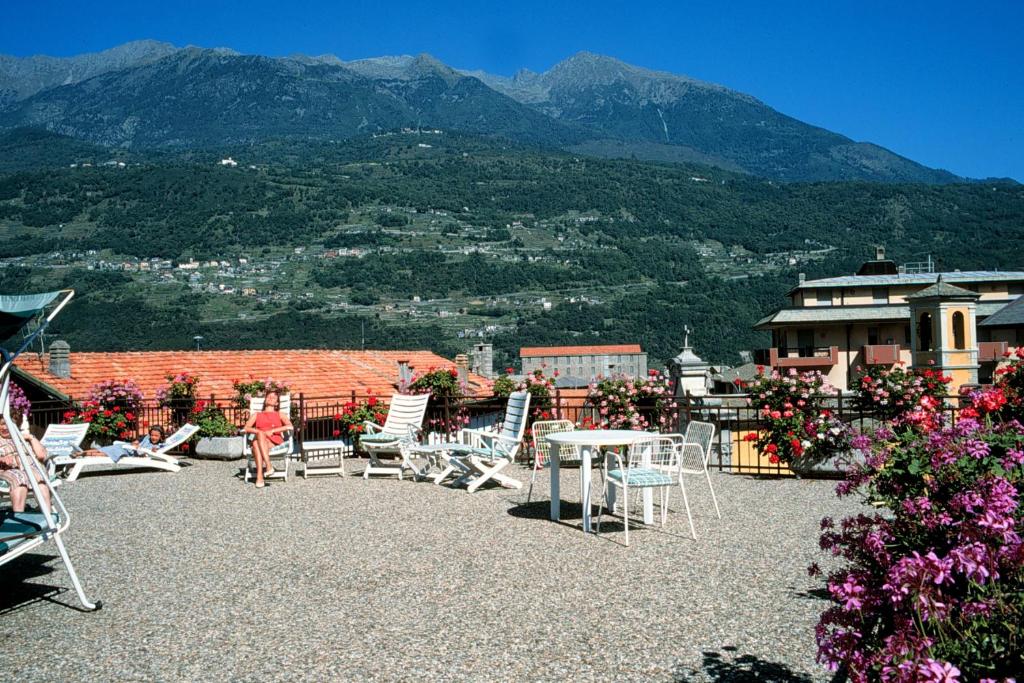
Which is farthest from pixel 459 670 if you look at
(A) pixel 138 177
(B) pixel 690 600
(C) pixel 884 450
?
(A) pixel 138 177

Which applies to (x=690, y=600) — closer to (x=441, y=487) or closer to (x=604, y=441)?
(x=604, y=441)

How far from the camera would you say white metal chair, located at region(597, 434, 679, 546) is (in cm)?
613

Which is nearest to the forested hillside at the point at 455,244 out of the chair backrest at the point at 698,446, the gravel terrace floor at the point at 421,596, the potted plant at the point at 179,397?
the potted plant at the point at 179,397

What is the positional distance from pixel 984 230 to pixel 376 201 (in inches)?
2759

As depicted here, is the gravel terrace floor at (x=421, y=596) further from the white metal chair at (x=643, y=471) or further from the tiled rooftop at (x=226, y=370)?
the tiled rooftop at (x=226, y=370)

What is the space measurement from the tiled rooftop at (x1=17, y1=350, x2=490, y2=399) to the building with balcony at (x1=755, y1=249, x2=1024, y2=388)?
32604mm

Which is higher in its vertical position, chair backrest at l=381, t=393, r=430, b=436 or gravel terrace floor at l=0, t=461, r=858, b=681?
chair backrest at l=381, t=393, r=430, b=436

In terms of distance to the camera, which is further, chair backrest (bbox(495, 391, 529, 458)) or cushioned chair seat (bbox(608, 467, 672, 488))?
chair backrest (bbox(495, 391, 529, 458))

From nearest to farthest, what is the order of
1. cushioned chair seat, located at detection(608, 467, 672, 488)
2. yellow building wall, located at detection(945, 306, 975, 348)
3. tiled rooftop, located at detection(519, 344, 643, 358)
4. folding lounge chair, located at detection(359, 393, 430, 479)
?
cushioned chair seat, located at detection(608, 467, 672, 488) → folding lounge chair, located at detection(359, 393, 430, 479) → yellow building wall, located at detection(945, 306, 975, 348) → tiled rooftop, located at detection(519, 344, 643, 358)

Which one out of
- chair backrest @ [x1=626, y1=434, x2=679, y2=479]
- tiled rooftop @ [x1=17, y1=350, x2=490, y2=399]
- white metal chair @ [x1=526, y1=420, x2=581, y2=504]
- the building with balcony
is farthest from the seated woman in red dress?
the building with balcony

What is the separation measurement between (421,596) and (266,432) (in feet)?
18.9

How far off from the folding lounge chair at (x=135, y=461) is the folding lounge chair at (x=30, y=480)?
6.19 m

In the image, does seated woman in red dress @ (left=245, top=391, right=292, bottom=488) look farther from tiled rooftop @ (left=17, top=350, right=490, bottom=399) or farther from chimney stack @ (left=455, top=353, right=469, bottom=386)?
chimney stack @ (left=455, top=353, right=469, bottom=386)

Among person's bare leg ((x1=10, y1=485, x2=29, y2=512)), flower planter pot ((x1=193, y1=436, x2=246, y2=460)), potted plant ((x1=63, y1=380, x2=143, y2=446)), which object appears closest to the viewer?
person's bare leg ((x1=10, y1=485, x2=29, y2=512))
